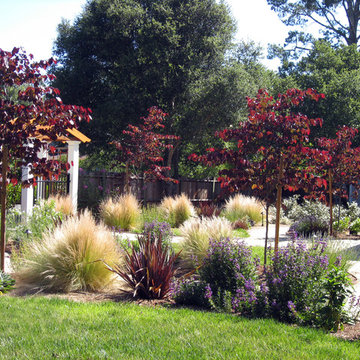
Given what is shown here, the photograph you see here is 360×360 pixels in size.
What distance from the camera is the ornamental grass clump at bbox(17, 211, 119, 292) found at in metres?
6.15

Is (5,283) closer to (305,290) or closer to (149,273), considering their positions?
(149,273)

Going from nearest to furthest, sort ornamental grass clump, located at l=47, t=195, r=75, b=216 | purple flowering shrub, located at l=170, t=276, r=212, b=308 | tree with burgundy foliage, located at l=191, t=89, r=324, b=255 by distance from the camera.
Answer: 1. purple flowering shrub, located at l=170, t=276, r=212, b=308
2. tree with burgundy foliage, located at l=191, t=89, r=324, b=255
3. ornamental grass clump, located at l=47, t=195, r=75, b=216

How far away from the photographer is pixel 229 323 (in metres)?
4.64

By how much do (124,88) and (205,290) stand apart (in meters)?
15.7

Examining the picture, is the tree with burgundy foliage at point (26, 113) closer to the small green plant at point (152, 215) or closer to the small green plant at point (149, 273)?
the small green plant at point (149, 273)

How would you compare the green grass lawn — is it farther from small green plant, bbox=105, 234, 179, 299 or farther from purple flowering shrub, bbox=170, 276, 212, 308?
small green plant, bbox=105, 234, 179, 299

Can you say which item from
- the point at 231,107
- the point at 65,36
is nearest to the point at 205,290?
the point at 231,107

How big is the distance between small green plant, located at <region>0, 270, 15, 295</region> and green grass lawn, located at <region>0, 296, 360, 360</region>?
33.6 inches

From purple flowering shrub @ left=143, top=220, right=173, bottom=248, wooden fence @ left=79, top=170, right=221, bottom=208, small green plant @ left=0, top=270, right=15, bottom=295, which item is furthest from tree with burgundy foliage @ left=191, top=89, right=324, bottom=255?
wooden fence @ left=79, top=170, right=221, bottom=208

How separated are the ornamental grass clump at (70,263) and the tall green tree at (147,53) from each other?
13452 millimetres

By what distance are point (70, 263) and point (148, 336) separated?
2334mm

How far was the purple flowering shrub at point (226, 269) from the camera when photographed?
5.63m

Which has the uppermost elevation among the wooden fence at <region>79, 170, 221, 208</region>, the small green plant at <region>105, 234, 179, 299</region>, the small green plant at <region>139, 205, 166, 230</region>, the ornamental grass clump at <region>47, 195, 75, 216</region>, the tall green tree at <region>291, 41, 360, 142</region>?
the tall green tree at <region>291, 41, 360, 142</region>

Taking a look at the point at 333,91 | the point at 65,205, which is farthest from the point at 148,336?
the point at 333,91
